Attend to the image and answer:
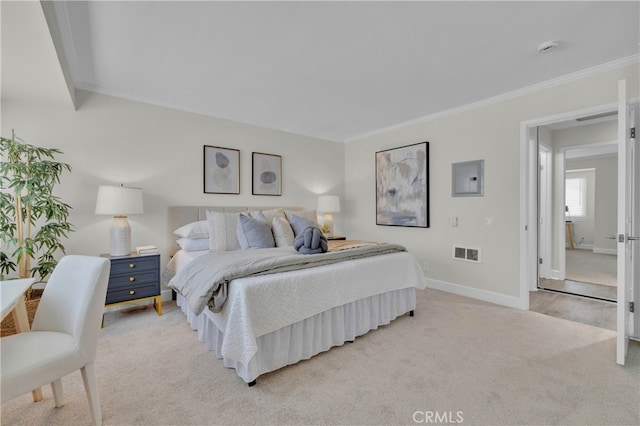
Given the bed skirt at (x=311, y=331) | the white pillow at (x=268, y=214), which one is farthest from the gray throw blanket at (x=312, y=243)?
the white pillow at (x=268, y=214)

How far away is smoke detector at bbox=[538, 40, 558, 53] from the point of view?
88.3 inches

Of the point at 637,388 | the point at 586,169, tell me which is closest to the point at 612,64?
the point at 637,388

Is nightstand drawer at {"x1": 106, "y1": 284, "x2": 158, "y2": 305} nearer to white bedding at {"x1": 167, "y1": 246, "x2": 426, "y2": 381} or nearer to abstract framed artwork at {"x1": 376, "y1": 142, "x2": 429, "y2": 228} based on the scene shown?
white bedding at {"x1": 167, "y1": 246, "x2": 426, "y2": 381}

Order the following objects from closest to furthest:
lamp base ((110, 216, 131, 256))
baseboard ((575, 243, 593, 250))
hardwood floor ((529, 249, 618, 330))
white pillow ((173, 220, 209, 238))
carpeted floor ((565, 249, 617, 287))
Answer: lamp base ((110, 216, 131, 256)) < hardwood floor ((529, 249, 618, 330)) < white pillow ((173, 220, 209, 238)) < carpeted floor ((565, 249, 617, 287)) < baseboard ((575, 243, 593, 250))

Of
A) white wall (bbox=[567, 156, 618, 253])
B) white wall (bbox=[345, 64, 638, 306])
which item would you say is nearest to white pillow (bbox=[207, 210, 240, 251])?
white wall (bbox=[345, 64, 638, 306])

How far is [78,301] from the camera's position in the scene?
144cm

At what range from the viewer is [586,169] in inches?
275

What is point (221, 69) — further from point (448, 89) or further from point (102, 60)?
point (448, 89)

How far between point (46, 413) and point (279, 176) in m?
3.47

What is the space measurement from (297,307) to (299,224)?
1.47 m

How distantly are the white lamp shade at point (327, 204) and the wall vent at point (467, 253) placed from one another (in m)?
1.89

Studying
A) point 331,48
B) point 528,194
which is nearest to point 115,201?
point 331,48

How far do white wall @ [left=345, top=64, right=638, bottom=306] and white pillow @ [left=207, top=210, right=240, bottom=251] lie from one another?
8.40 ft
